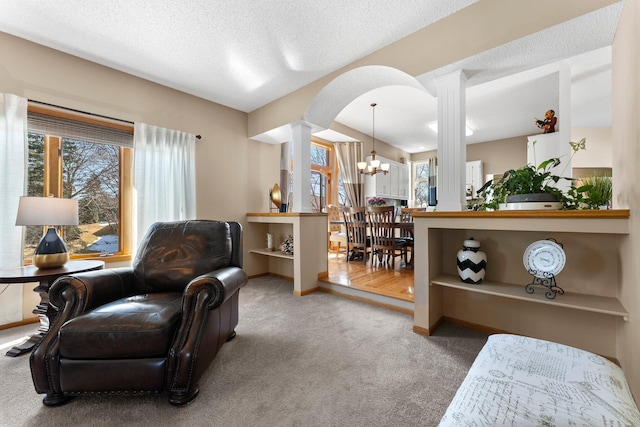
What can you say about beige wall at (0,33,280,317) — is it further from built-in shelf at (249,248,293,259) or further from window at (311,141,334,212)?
window at (311,141,334,212)

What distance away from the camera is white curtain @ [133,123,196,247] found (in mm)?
3061

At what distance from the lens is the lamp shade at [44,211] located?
Result: 6.56 ft

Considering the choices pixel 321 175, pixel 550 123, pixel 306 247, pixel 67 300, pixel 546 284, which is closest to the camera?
pixel 67 300

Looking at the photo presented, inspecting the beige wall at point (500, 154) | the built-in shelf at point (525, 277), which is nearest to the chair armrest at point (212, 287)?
the built-in shelf at point (525, 277)

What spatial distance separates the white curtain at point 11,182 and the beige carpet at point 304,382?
1.03 feet

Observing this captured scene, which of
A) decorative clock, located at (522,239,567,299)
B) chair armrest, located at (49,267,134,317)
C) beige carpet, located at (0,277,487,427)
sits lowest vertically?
beige carpet, located at (0,277,487,427)

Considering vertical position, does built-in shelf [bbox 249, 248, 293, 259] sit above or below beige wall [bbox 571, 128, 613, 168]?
below

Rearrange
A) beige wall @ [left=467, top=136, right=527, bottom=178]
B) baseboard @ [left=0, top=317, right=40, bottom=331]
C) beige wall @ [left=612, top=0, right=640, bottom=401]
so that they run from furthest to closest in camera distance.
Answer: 1. beige wall @ [left=467, top=136, right=527, bottom=178]
2. baseboard @ [left=0, top=317, right=40, bottom=331]
3. beige wall @ [left=612, top=0, right=640, bottom=401]

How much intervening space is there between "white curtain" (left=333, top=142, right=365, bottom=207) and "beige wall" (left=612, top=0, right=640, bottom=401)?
14.4 ft

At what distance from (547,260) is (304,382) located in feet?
5.78

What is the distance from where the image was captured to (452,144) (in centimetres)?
229

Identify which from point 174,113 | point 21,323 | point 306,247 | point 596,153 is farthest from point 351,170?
point 21,323

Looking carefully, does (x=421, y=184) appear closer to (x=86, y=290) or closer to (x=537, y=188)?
(x=537, y=188)

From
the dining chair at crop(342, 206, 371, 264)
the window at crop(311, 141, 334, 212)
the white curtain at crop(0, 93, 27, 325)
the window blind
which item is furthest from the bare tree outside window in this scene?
the window at crop(311, 141, 334, 212)
